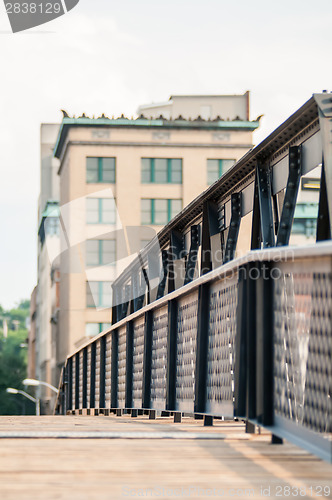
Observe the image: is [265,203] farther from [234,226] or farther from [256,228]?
[234,226]

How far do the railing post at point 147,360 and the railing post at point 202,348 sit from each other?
3.27 m

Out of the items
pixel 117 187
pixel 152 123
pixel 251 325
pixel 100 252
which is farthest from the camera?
pixel 152 123

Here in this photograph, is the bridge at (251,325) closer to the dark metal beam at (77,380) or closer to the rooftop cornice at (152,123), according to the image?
the dark metal beam at (77,380)

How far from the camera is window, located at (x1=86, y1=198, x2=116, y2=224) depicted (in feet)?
222

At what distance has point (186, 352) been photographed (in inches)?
350

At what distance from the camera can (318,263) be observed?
15.4ft

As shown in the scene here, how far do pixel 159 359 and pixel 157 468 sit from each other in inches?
228

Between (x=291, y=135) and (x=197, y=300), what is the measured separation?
522 cm

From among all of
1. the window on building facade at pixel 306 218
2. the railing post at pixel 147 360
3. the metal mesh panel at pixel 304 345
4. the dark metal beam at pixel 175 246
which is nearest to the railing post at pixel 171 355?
the railing post at pixel 147 360

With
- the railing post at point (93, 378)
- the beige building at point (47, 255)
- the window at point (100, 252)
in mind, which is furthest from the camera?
the beige building at point (47, 255)

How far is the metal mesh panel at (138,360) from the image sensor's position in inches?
480

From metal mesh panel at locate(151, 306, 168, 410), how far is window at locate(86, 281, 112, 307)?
5532 centimetres

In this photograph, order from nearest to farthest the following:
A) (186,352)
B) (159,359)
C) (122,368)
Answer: (186,352) < (159,359) < (122,368)

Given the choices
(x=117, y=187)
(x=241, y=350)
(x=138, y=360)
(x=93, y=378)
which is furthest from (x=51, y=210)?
(x=241, y=350)
